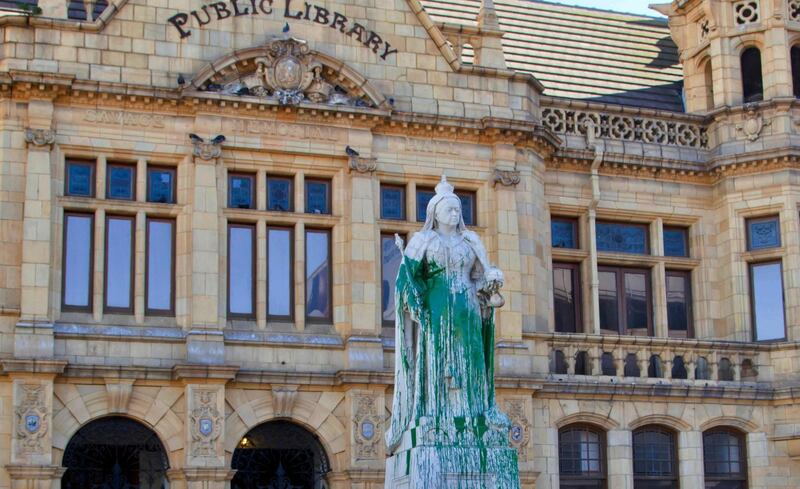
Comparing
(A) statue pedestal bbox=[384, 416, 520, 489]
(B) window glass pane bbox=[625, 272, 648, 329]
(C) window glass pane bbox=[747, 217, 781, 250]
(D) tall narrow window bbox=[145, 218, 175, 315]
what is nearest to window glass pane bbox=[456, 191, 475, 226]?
(B) window glass pane bbox=[625, 272, 648, 329]

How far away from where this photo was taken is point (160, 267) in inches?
981

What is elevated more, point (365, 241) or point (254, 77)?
point (254, 77)

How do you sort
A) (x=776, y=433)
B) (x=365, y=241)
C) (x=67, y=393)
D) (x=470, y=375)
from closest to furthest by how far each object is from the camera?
1. (x=470, y=375)
2. (x=67, y=393)
3. (x=365, y=241)
4. (x=776, y=433)

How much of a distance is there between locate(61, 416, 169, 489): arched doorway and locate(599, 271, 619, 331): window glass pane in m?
8.91

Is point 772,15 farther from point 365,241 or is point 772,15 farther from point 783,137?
point 365,241

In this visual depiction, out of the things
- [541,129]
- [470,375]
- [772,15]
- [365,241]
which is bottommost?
[470,375]

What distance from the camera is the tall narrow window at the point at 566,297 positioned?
28.2 m

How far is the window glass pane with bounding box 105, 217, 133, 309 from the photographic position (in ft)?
80.6

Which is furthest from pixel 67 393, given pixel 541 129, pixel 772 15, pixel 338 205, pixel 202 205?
pixel 772 15

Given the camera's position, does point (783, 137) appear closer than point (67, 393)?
No

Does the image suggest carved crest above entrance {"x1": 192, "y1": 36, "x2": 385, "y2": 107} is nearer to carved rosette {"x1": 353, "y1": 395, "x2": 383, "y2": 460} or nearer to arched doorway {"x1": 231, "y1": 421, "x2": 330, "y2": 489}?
carved rosette {"x1": 353, "y1": 395, "x2": 383, "y2": 460}

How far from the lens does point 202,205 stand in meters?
24.9

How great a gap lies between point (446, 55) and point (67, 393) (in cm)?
899

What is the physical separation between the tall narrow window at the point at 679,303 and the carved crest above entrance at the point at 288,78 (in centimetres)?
714
